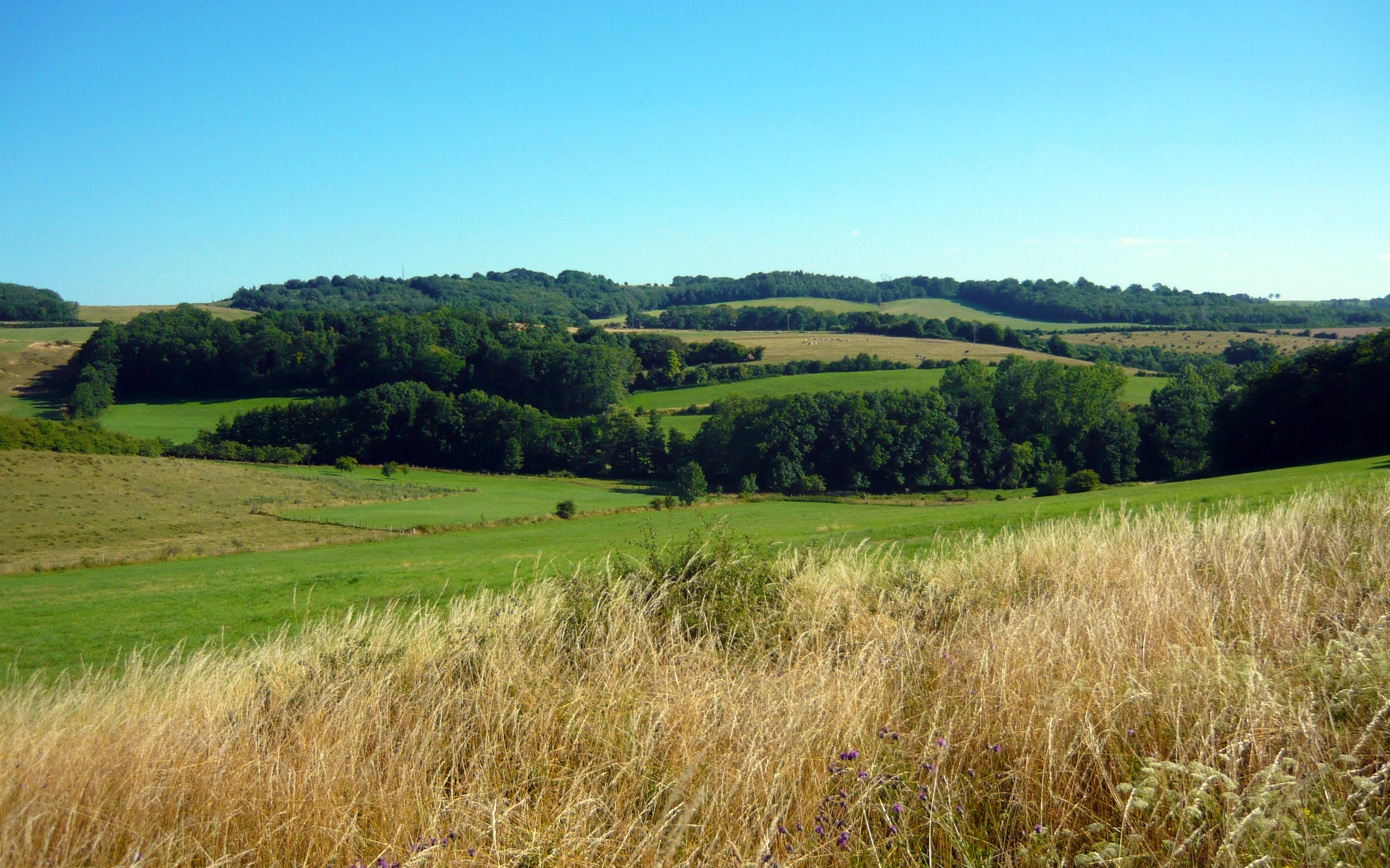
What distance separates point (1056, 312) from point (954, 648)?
165 metres

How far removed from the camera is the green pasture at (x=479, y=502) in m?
47.0

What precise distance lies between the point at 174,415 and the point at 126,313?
38.7 metres

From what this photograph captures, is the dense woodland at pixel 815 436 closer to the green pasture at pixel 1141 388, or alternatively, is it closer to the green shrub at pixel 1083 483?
the green shrub at pixel 1083 483

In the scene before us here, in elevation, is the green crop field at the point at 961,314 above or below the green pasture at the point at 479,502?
above

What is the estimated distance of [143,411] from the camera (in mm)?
80188

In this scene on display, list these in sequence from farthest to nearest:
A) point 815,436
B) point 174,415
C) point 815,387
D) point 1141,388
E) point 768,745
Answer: point 1141,388, point 815,387, point 174,415, point 815,436, point 768,745

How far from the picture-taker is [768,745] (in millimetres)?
3855

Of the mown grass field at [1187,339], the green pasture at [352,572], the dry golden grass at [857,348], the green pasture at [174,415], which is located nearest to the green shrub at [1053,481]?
the green pasture at [352,572]

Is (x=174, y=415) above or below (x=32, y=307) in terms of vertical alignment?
below

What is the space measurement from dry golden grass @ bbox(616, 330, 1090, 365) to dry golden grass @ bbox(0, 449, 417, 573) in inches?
2636

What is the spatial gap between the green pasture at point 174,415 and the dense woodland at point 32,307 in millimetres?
34920

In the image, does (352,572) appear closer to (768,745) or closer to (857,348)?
(768,745)

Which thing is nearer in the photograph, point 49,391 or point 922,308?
point 49,391

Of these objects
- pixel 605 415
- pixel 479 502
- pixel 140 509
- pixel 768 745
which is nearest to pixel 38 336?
pixel 605 415
